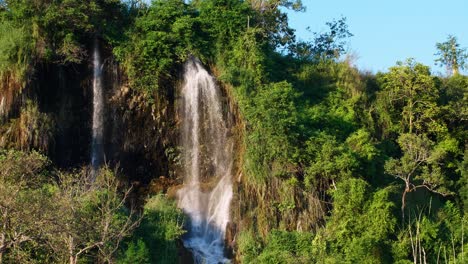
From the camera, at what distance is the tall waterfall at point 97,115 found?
80.2 ft

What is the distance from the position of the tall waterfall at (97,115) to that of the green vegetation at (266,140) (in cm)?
41

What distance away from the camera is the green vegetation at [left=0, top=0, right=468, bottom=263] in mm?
21234

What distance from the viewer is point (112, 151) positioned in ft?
80.8

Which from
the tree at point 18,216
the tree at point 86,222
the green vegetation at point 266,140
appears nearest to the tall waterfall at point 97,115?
the green vegetation at point 266,140

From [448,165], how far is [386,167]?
11.3 feet

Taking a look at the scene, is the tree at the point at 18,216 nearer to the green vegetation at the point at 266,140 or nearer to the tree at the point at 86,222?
the tree at the point at 86,222

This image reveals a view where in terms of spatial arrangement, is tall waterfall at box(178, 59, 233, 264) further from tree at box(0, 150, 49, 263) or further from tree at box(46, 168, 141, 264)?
tree at box(0, 150, 49, 263)

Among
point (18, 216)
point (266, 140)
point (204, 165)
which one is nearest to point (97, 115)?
point (204, 165)

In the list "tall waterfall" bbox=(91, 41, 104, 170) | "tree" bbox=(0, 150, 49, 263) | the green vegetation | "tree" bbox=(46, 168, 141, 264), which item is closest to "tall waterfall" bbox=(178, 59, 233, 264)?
the green vegetation

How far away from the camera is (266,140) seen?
23391 millimetres

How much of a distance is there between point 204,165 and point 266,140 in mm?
2177

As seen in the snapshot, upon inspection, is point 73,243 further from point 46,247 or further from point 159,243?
point 159,243

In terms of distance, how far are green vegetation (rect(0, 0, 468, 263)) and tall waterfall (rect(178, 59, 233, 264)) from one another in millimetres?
403

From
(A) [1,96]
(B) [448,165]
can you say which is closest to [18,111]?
(A) [1,96]
